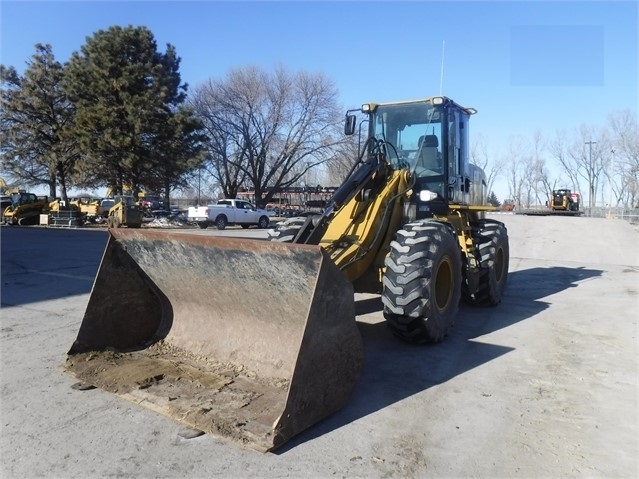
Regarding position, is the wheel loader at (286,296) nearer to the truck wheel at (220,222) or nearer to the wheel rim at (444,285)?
the wheel rim at (444,285)

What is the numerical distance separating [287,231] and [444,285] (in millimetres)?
1975

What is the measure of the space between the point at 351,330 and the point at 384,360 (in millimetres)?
1412

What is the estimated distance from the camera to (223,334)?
4910 millimetres

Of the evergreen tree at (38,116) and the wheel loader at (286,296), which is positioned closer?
the wheel loader at (286,296)

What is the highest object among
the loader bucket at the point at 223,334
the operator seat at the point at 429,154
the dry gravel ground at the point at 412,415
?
the operator seat at the point at 429,154

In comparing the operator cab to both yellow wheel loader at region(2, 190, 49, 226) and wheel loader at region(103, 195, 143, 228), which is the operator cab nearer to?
wheel loader at region(103, 195, 143, 228)

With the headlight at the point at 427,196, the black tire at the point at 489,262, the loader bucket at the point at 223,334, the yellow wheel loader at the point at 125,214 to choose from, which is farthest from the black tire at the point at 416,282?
the yellow wheel loader at the point at 125,214

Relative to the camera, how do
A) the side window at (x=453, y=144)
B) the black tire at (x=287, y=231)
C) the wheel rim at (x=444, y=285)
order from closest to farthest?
the wheel rim at (x=444, y=285)
the black tire at (x=287, y=231)
the side window at (x=453, y=144)

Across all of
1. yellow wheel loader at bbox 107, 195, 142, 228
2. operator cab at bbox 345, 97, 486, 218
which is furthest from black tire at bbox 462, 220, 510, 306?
yellow wheel loader at bbox 107, 195, 142, 228

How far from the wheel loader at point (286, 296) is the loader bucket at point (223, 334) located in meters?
0.01

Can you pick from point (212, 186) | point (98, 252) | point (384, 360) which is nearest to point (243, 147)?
point (212, 186)

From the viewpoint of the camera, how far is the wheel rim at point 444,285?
19.6ft

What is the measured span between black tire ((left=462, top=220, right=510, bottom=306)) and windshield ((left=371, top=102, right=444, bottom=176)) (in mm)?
1707

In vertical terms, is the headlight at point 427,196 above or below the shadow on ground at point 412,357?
above
